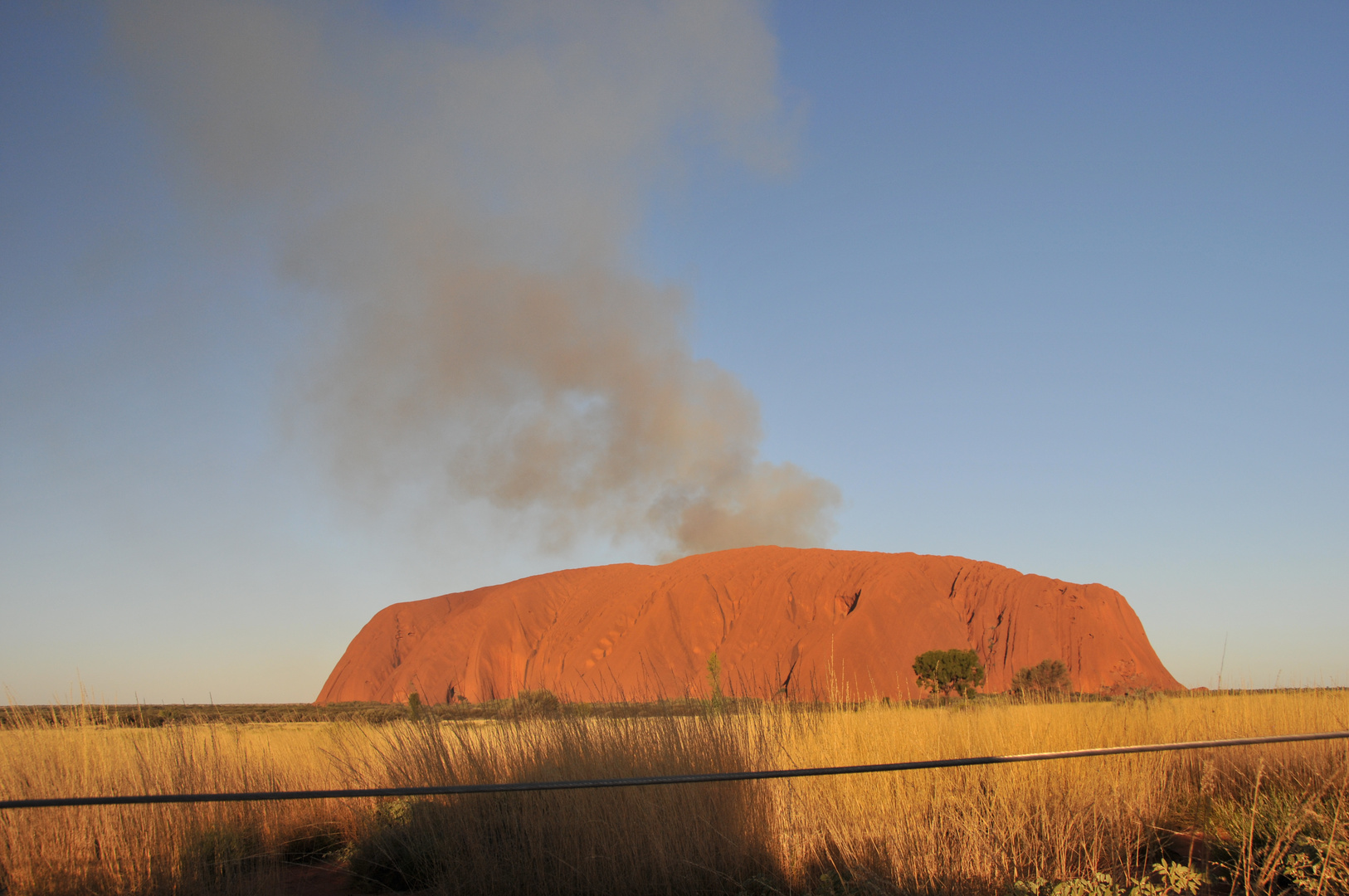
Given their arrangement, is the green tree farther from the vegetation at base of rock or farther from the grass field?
the grass field

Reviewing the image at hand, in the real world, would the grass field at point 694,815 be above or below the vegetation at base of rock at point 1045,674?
above

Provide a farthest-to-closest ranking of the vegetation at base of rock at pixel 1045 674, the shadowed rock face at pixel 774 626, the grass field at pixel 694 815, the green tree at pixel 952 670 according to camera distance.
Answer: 1. the shadowed rock face at pixel 774 626
2. the vegetation at base of rock at pixel 1045 674
3. the green tree at pixel 952 670
4. the grass field at pixel 694 815

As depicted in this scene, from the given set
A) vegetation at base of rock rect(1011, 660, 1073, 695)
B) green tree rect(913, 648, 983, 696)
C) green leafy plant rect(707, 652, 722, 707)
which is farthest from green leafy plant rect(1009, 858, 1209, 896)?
vegetation at base of rock rect(1011, 660, 1073, 695)

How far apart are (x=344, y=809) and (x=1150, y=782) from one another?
A: 339 inches

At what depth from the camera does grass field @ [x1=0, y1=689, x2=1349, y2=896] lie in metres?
5.38

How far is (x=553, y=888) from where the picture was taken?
5617 millimetres

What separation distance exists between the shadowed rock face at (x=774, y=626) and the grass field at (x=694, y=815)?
35449 millimetres

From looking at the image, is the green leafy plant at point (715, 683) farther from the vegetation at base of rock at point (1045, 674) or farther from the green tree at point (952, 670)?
the vegetation at base of rock at point (1045, 674)

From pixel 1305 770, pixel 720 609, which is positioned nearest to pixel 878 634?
pixel 720 609

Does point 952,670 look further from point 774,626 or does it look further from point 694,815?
point 694,815

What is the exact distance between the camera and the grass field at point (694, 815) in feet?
17.7

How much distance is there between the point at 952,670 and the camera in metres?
39.2

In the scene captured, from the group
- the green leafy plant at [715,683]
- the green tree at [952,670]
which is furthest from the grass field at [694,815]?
the green tree at [952,670]

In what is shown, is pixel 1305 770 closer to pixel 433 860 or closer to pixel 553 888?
pixel 553 888
